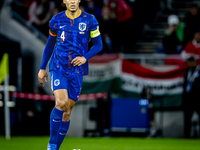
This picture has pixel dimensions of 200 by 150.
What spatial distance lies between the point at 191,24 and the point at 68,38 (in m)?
8.78

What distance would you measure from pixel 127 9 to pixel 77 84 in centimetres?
931

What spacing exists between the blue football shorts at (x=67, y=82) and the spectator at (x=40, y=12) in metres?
8.80

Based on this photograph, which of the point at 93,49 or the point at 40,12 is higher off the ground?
the point at 40,12

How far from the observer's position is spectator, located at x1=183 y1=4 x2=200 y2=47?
543 inches

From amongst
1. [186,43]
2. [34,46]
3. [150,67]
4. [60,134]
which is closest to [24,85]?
[34,46]

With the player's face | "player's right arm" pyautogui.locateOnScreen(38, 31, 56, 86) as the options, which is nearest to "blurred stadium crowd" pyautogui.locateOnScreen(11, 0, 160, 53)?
"player's right arm" pyautogui.locateOnScreen(38, 31, 56, 86)

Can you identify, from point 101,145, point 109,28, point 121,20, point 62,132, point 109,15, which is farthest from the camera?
point 121,20

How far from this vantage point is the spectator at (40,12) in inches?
580

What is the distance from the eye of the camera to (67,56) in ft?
20.0

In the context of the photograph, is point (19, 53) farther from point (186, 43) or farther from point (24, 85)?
point (186, 43)

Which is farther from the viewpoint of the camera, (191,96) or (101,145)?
(191,96)

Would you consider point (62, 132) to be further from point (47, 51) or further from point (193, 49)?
point (193, 49)

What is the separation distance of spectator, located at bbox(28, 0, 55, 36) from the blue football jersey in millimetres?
8698

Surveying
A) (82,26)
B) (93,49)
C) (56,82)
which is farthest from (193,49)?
(56,82)
